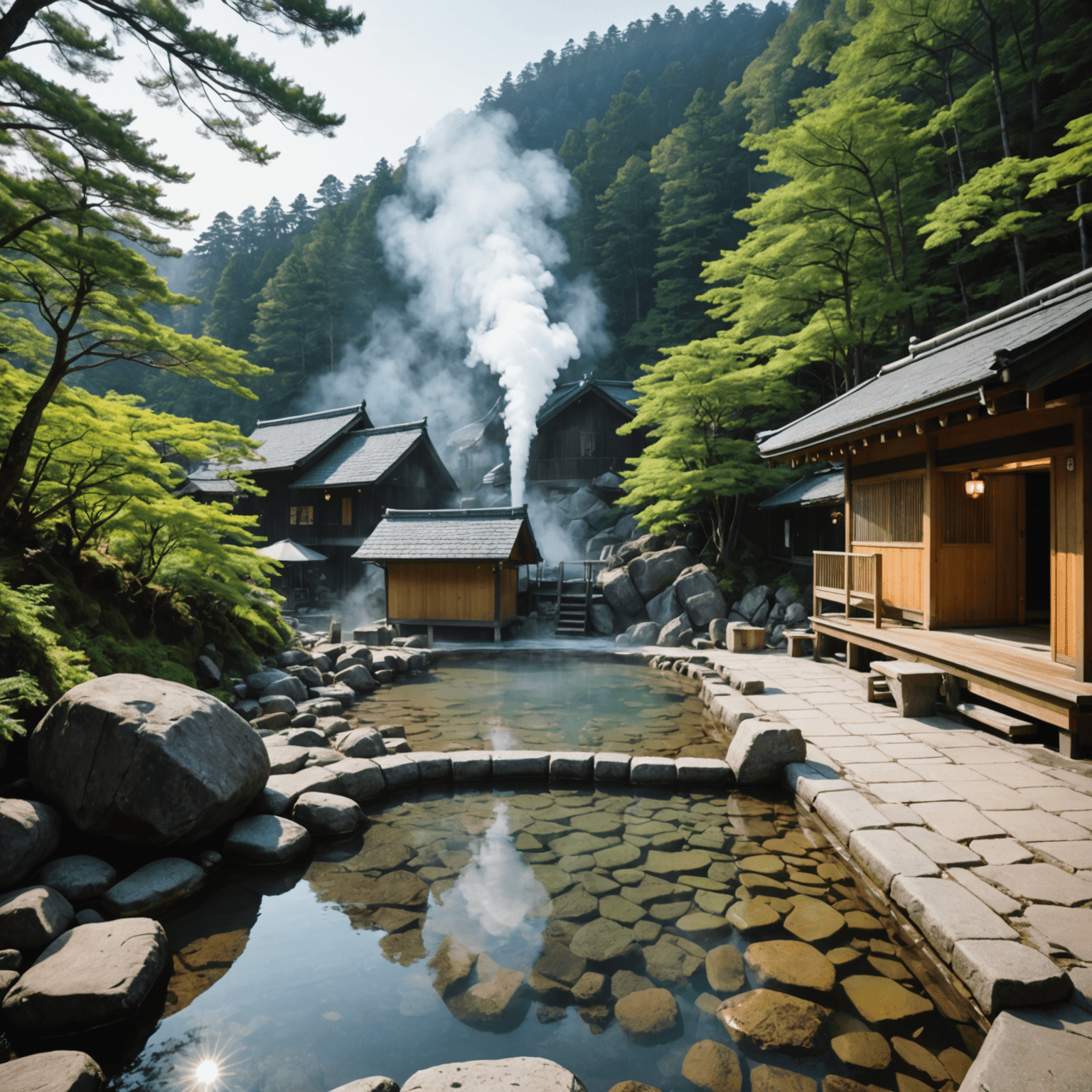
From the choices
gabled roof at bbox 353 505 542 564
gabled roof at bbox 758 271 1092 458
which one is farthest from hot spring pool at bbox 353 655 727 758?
gabled roof at bbox 758 271 1092 458

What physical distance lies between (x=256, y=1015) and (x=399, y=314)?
44.5 m

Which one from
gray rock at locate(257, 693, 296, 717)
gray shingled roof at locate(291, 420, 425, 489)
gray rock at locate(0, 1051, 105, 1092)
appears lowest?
gray rock at locate(0, 1051, 105, 1092)

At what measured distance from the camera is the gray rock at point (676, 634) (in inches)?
613

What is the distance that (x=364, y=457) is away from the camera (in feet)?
85.1

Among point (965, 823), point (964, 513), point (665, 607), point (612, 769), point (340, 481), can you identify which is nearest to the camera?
point (965, 823)

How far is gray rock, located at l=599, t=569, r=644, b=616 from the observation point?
1816cm

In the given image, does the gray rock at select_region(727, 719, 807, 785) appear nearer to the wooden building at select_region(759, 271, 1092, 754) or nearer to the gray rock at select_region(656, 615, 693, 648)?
the wooden building at select_region(759, 271, 1092, 754)

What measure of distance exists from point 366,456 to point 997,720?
933 inches

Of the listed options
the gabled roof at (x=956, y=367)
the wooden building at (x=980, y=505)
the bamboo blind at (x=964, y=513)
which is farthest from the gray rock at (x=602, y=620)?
the bamboo blind at (x=964, y=513)

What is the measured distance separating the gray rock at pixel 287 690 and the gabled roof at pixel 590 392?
64.3 feet

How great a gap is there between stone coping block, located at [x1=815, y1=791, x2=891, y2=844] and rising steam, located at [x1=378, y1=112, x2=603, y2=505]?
98.0ft

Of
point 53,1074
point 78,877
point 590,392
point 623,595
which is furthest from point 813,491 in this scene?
point 53,1074

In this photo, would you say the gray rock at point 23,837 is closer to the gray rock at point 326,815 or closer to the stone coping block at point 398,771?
the gray rock at point 326,815

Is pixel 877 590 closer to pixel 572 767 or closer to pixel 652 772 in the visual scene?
pixel 652 772
